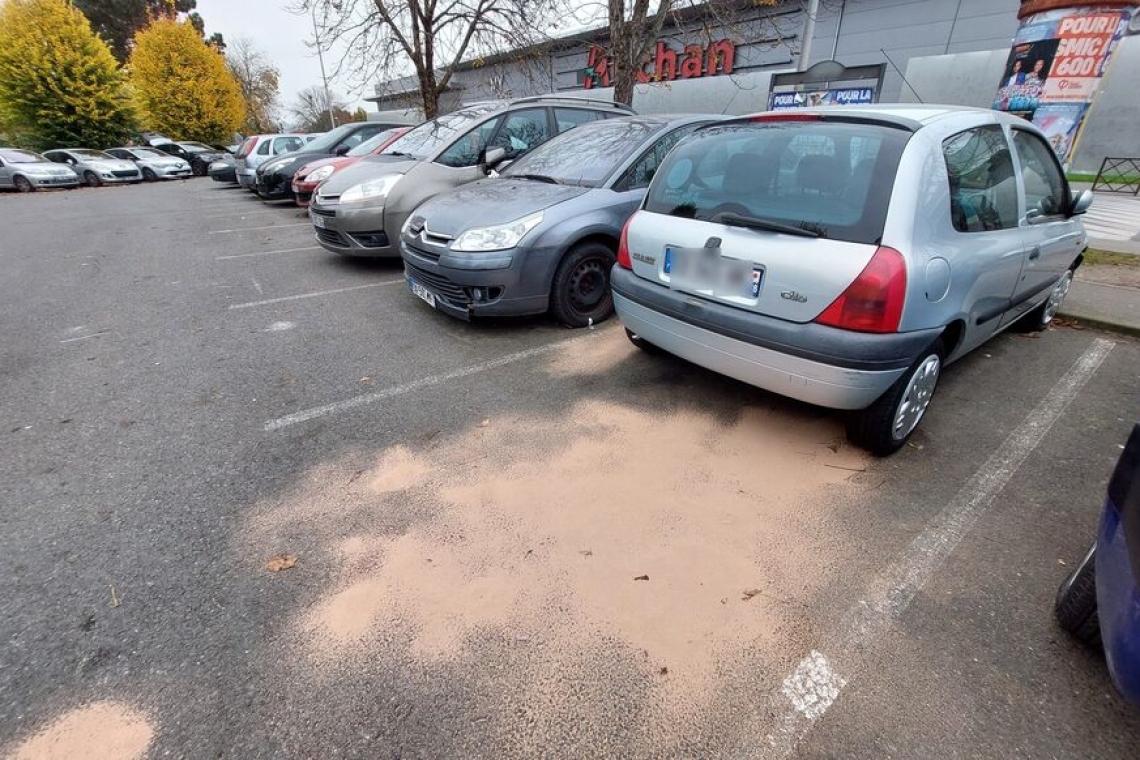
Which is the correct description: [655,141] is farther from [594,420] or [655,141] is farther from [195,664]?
[195,664]

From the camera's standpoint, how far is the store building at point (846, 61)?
33.9 ft

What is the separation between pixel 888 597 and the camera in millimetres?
2035

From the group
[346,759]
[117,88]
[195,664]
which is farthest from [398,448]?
[117,88]

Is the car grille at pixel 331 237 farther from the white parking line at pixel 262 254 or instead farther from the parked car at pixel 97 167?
the parked car at pixel 97 167

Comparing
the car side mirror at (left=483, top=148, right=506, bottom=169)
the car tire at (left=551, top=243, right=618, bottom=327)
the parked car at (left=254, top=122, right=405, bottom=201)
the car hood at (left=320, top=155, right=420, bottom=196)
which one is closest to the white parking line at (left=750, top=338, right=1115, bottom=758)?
the car tire at (left=551, top=243, right=618, bottom=327)

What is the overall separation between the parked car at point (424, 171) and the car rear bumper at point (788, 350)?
3.73m

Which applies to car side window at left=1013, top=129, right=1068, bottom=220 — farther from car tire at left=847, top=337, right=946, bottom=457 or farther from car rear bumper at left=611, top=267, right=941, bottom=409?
car rear bumper at left=611, top=267, right=941, bottom=409

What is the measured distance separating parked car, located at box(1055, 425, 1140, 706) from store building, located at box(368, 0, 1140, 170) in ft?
29.0

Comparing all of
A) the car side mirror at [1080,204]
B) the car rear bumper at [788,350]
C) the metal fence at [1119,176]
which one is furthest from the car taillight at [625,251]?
the metal fence at [1119,176]

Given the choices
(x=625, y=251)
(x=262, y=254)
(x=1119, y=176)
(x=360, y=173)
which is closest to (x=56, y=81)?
(x=262, y=254)

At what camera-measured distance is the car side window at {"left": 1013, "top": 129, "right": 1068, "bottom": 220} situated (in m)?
3.28

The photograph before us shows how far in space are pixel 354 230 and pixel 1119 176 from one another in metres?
16.9

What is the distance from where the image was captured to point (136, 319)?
503 cm

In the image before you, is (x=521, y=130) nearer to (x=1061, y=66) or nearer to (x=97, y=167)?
(x=1061, y=66)
